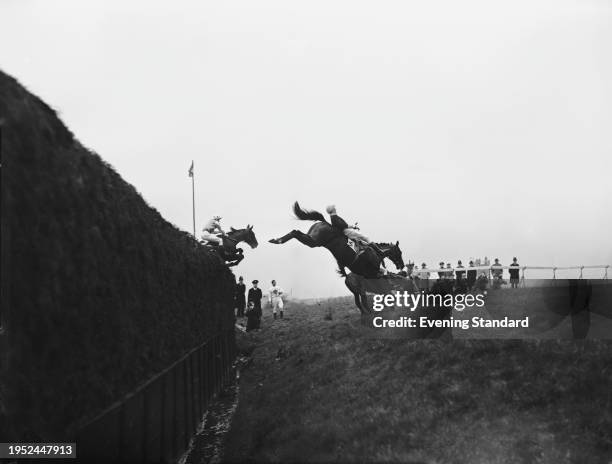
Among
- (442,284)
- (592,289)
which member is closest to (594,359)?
(592,289)

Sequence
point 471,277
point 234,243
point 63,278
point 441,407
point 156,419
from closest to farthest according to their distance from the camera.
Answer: point 63,278 → point 156,419 → point 441,407 → point 234,243 → point 471,277

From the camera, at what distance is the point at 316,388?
10.4 meters

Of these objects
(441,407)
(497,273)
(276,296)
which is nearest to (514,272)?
(497,273)

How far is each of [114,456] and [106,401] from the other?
539 millimetres

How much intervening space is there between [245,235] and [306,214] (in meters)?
5.89

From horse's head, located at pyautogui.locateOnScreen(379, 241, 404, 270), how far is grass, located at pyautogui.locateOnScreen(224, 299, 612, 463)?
6550 millimetres

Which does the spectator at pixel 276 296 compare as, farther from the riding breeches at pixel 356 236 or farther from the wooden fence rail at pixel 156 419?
the wooden fence rail at pixel 156 419

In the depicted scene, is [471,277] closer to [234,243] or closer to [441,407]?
[234,243]

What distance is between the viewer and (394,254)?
1845cm

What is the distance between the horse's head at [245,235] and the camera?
74.9 ft

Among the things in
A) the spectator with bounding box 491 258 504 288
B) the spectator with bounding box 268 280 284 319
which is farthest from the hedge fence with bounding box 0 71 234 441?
the spectator with bounding box 491 258 504 288

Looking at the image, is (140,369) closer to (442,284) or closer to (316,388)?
(316,388)

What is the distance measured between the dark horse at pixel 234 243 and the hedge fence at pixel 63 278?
14.6 metres

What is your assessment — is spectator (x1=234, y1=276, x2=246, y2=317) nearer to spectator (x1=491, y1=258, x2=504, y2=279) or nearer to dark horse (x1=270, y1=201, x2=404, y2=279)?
dark horse (x1=270, y1=201, x2=404, y2=279)
